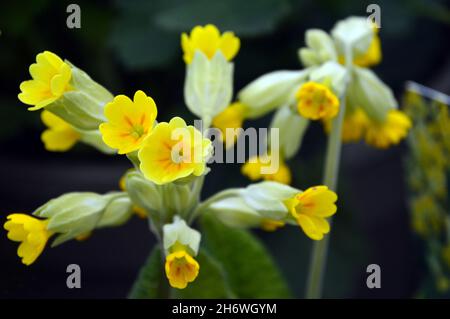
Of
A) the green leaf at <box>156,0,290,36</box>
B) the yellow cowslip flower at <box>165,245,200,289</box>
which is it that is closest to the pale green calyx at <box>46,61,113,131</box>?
the yellow cowslip flower at <box>165,245,200,289</box>

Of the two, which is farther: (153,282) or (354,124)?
(354,124)

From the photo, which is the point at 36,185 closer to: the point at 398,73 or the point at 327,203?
the point at 398,73

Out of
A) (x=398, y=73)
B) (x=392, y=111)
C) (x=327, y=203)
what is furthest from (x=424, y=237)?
(x=398, y=73)

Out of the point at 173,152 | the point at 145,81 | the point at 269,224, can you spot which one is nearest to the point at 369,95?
the point at 269,224

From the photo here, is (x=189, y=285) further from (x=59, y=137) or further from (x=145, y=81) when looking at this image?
(x=145, y=81)

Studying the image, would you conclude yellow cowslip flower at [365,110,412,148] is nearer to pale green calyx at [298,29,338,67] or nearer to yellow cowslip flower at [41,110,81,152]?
pale green calyx at [298,29,338,67]
